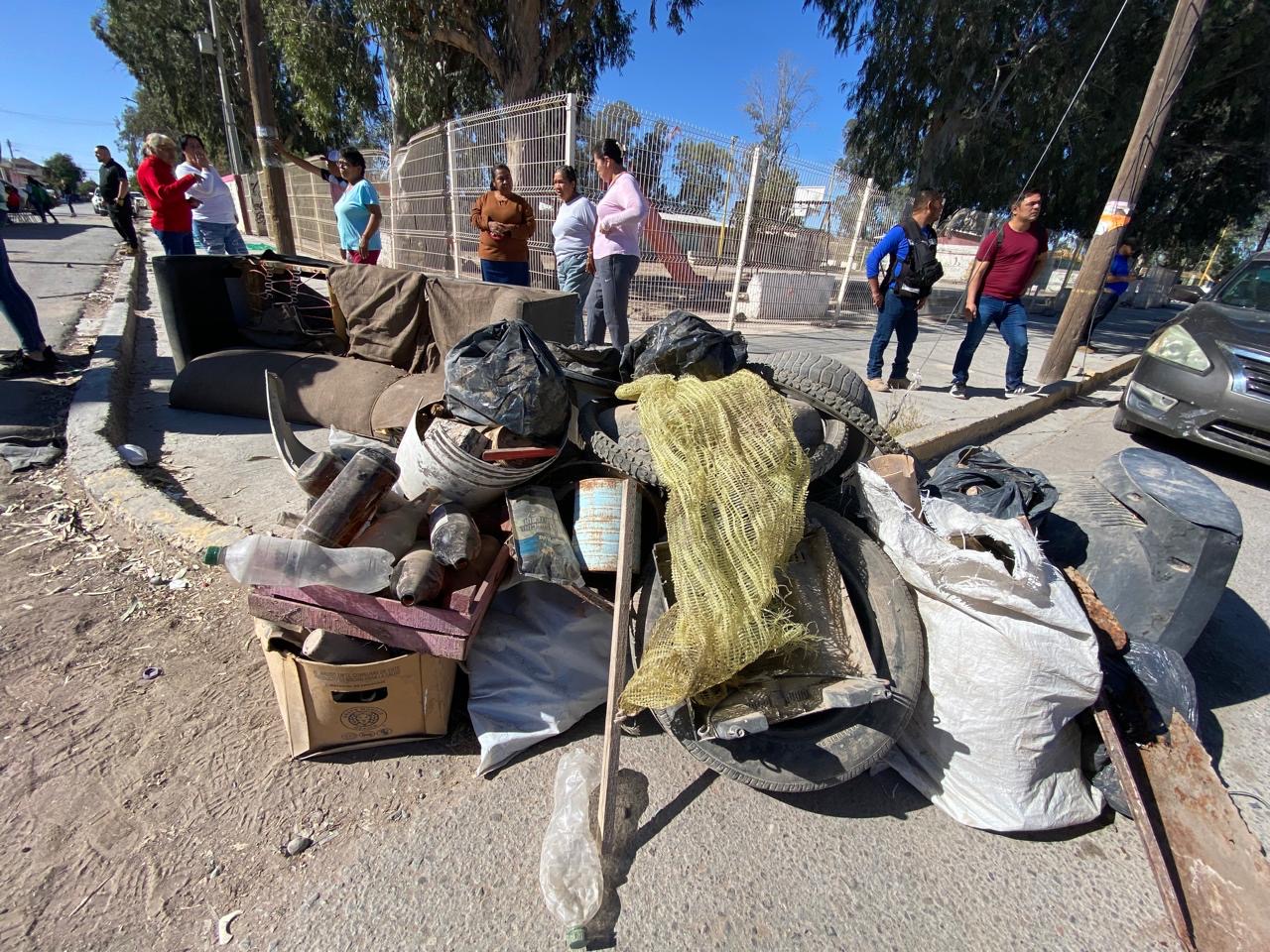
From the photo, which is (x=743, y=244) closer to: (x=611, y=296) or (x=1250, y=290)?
(x=611, y=296)

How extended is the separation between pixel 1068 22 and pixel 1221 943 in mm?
17450

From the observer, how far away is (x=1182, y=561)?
2.09m

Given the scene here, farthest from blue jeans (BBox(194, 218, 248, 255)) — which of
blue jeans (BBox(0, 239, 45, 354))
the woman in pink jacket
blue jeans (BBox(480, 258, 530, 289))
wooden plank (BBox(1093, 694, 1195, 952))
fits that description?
wooden plank (BBox(1093, 694, 1195, 952))

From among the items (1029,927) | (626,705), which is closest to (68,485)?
(626,705)

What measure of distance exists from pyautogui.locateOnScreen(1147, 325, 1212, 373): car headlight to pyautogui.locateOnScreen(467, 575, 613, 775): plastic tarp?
5.31 m

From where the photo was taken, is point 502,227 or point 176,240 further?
point 176,240

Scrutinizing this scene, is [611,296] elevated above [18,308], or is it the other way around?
[611,296]

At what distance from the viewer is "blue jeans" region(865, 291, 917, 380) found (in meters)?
5.23

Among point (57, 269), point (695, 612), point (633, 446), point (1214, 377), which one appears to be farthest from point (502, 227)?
point (57, 269)

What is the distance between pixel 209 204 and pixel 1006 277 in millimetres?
8323

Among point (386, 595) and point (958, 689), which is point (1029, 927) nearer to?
point (958, 689)

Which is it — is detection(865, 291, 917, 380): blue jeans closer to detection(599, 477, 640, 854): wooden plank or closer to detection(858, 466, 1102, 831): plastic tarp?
detection(858, 466, 1102, 831): plastic tarp

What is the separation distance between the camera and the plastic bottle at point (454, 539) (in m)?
1.84

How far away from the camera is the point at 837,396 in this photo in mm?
2641
